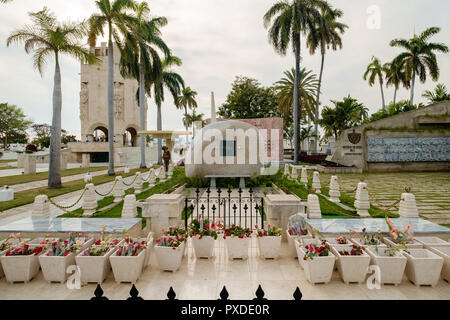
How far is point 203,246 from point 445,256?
14.1 feet

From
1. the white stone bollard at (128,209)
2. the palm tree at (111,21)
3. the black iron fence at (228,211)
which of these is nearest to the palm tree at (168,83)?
the palm tree at (111,21)

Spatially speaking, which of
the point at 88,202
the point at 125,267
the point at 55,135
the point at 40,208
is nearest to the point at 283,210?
the point at 125,267

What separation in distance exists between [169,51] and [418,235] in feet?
86.2

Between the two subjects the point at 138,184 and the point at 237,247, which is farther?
the point at 138,184

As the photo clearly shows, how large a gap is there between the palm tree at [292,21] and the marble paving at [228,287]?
764 inches

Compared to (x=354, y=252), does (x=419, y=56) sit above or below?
above

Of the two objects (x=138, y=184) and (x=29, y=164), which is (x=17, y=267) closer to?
(x=138, y=184)

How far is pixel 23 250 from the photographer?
4.22 meters

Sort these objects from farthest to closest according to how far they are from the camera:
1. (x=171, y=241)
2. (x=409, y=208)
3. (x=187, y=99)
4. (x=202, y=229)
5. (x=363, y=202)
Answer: (x=187, y=99) < (x=363, y=202) < (x=409, y=208) < (x=202, y=229) < (x=171, y=241)

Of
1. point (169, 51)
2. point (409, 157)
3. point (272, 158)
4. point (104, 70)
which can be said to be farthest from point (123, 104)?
point (409, 157)

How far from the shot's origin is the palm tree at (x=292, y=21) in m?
20.9

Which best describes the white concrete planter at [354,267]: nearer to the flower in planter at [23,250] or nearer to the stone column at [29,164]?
the flower in planter at [23,250]

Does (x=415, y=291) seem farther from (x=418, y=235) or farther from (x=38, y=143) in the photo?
(x=38, y=143)

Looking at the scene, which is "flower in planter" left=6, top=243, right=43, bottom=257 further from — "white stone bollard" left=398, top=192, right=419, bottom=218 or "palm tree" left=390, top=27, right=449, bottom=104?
"palm tree" left=390, top=27, right=449, bottom=104
